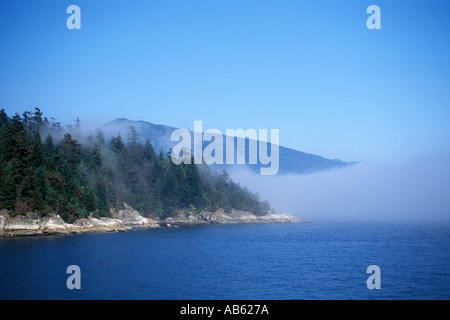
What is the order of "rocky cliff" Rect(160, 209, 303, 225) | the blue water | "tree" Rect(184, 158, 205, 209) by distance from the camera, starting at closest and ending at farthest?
the blue water → "rocky cliff" Rect(160, 209, 303, 225) → "tree" Rect(184, 158, 205, 209)

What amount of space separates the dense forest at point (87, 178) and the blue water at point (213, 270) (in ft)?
42.5

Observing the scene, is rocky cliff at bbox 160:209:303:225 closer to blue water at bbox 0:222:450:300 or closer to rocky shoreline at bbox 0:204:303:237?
rocky shoreline at bbox 0:204:303:237

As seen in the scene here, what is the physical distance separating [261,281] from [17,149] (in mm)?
71217

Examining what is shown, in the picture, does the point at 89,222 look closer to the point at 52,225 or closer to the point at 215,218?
A: the point at 52,225

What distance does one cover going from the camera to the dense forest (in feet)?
301

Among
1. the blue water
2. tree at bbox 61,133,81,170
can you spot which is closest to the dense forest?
tree at bbox 61,133,81,170

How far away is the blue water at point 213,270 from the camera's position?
144ft

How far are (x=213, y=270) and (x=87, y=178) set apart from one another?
7832 centimetres

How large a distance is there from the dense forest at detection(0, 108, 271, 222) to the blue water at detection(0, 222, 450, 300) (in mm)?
12964

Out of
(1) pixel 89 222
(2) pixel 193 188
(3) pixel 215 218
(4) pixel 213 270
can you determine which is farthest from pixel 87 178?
(4) pixel 213 270

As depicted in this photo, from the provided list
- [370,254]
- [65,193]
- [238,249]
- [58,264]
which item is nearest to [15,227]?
[65,193]

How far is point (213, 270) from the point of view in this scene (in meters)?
57.7

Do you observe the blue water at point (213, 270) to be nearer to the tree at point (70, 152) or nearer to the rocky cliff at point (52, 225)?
the rocky cliff at point (52, 225)
